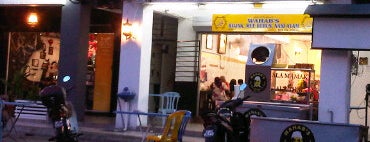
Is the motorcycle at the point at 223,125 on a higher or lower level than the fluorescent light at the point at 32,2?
lower

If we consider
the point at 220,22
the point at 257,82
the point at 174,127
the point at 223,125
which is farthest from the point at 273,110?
the point at 220,22

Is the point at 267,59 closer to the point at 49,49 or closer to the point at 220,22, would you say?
the point at 220,22

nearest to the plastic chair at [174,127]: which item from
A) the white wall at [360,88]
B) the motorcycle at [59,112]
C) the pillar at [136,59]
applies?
the motorcycle at [59,112]

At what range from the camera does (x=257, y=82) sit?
1223 centimetres

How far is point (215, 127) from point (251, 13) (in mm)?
7992

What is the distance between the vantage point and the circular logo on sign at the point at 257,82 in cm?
1218

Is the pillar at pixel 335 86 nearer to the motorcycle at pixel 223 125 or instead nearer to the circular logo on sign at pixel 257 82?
the circular logo on sign at pixel 257 82

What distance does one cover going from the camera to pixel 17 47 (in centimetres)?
1953

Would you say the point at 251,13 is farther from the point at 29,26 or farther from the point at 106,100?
the point at 29,26

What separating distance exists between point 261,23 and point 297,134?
723 centimetres

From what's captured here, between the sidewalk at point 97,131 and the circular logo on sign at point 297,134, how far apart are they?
14.4 feet

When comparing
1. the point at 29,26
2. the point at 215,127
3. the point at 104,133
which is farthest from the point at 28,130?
the point at 215,127

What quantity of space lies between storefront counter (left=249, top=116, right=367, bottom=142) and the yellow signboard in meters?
6.53

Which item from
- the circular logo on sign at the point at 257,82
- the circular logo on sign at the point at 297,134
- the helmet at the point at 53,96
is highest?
the circular logo on sign at the point at 257,82
